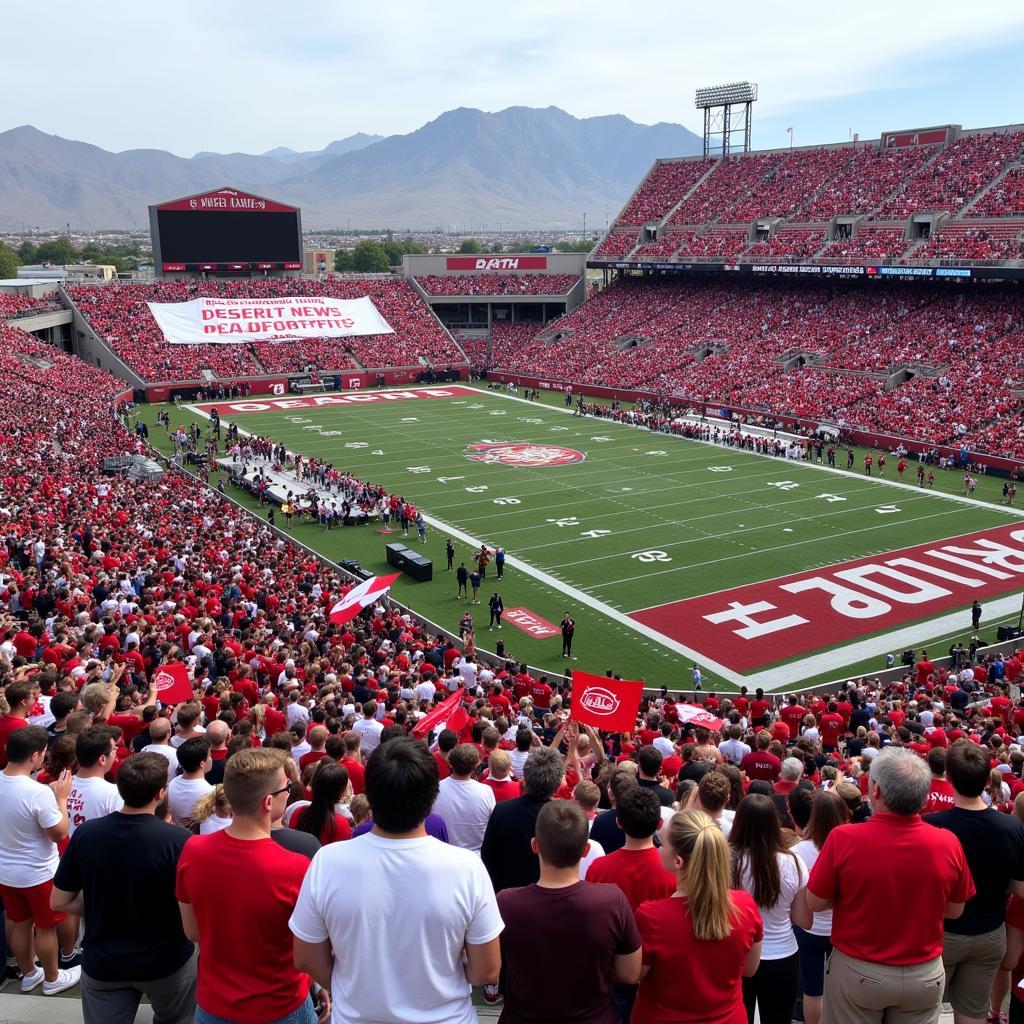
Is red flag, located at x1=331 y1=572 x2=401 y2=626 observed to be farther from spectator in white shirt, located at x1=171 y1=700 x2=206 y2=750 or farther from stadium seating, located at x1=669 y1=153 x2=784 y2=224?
stadium seating, located at x1=669 y1=153 x2=784 y2=224

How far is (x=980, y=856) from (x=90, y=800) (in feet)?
16.0

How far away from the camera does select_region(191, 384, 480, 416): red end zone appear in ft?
177

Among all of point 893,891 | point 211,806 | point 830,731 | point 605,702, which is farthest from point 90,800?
point 830,731

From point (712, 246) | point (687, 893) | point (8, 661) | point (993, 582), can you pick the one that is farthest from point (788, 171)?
point (687, 893)

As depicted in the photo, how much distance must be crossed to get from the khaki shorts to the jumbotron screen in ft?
224

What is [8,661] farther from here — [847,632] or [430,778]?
[847,632]

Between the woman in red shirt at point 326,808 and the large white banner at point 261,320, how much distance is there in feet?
197

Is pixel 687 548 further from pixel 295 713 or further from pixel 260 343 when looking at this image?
pixel 260 343

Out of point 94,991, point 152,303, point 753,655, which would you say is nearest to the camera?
point 94,991

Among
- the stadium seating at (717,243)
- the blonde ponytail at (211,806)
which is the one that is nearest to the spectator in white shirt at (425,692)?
the blonde ponytail at (211,806)

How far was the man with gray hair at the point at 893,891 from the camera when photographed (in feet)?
13.7

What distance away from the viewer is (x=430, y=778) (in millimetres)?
3438

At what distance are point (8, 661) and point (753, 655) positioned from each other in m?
15.2

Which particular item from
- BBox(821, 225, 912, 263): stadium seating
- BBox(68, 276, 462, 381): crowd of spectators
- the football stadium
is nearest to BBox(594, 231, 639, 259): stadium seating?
the football stadium
